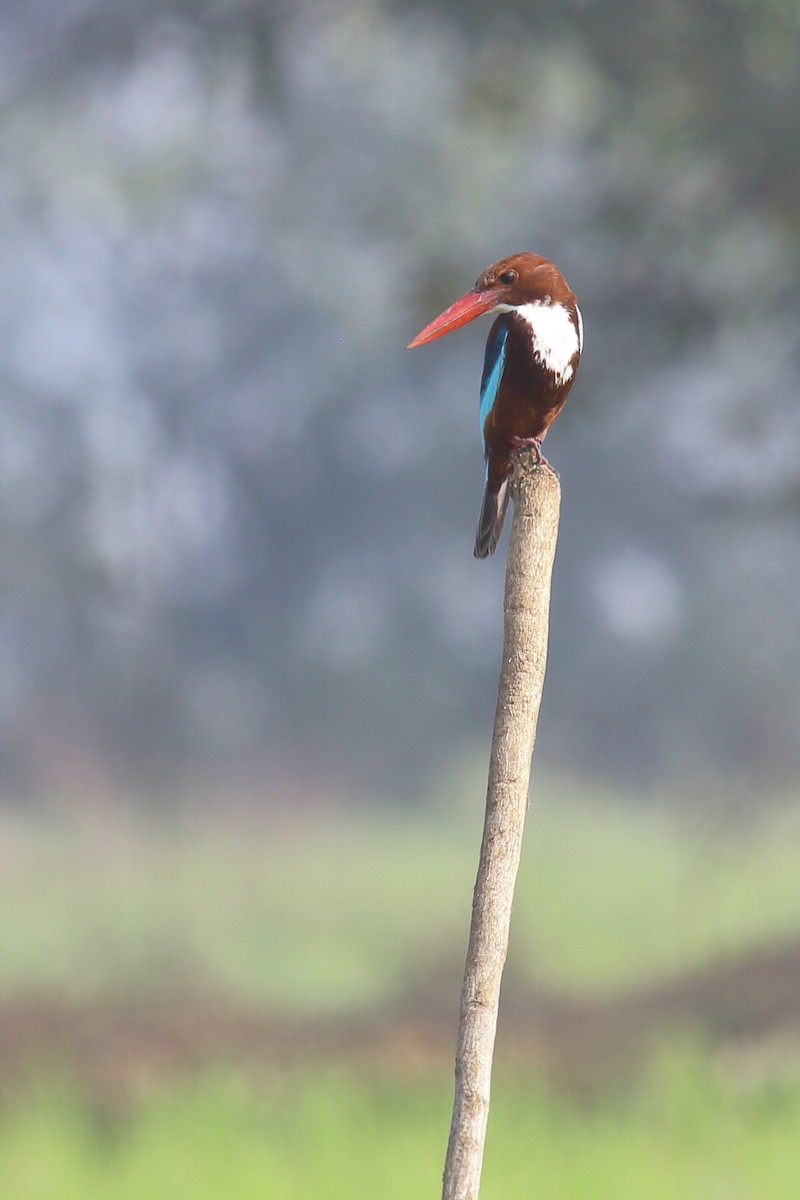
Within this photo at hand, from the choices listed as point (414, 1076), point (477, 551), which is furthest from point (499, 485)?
point (414, 1076)

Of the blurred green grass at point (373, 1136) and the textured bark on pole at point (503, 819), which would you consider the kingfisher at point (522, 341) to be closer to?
the textured bark on pole at point (503, 819)

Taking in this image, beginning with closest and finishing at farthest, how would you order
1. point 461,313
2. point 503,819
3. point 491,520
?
1. point 503,819
2. point 461,313
3. point 491,520

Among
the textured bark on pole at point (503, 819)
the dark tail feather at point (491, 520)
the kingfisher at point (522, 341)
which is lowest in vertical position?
the textured bark on pole at point (503, 819)

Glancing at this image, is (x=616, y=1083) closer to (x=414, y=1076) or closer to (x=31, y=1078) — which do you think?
(x=414, y=1076)

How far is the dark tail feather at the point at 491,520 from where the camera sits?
5.21ft

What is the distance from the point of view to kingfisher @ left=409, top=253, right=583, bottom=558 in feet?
4.82

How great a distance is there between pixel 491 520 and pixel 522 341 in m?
0.24

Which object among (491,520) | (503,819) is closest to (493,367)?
(491,520)

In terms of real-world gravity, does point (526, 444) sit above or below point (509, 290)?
below

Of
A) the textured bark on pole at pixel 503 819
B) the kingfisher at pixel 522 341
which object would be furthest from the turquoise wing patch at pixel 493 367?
the textured bark on pole at pixel 503 819

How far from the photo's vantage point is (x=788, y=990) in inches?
101

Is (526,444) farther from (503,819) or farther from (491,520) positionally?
(503,819)

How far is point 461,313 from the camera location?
147cm

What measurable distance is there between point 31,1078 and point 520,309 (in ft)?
6.18
